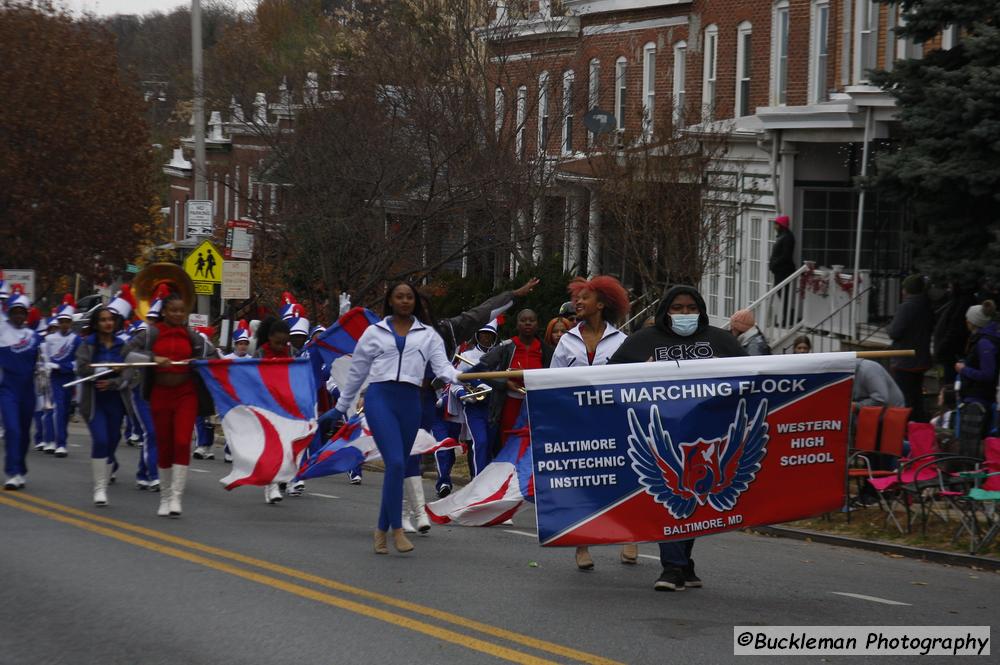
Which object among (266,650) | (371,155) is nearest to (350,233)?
(371,155)

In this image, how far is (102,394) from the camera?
47.6 feet

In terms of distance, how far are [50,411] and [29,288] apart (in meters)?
14.6

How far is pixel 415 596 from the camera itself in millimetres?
9555

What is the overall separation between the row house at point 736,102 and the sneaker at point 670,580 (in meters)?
13.3

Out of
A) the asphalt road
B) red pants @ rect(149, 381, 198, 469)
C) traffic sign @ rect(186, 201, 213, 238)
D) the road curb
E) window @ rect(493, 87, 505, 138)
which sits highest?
window @ rect(493, 87, 505, 138)

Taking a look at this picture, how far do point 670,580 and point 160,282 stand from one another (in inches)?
282

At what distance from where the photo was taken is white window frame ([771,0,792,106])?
1102 inches

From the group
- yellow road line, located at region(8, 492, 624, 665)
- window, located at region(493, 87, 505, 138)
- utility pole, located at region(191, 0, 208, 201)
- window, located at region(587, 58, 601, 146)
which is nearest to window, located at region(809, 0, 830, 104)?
window, located at region(493, 87, 505, 138)

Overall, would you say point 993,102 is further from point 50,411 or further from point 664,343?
point 50,411

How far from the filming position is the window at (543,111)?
3032 centimetres

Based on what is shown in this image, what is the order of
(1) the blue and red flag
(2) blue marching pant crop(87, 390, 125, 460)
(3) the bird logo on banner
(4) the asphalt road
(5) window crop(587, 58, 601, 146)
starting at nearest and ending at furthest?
1. (4) the asphalt road
2. (3) the bird logo on banner
3. (2) blue marching pant crop(87, 390, 125, 460)
4. (1) the blue and red flag
5. (5) window crop(587, 58, 601, 146)

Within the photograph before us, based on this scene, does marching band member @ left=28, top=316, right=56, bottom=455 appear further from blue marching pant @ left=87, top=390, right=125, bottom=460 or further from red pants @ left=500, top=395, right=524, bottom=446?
red pants @ left=500, top=395, right=524, bottom=446

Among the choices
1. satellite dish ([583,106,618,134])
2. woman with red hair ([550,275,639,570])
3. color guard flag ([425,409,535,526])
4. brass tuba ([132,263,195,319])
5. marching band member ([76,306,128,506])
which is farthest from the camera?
satellite dish ([583,106,618,134])

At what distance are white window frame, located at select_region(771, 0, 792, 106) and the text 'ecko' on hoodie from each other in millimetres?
18841
